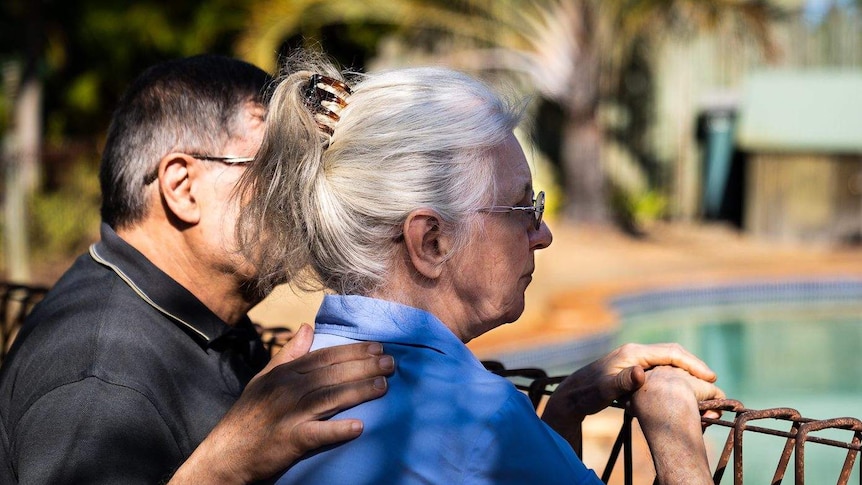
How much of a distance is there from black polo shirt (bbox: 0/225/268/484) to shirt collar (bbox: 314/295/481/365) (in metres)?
0.45

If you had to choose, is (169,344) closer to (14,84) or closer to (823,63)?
(14,84)

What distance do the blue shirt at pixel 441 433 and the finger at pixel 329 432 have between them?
0.02 metres

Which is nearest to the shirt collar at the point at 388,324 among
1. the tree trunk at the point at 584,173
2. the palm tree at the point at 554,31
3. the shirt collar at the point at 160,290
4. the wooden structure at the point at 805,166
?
the shirt collar at the point at 160,290

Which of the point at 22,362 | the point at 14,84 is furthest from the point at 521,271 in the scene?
the point at 14,84

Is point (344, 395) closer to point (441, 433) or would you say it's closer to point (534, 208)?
point (441, 433)

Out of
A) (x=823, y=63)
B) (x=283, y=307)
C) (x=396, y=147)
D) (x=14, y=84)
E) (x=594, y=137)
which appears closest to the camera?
(x=396, y=147)

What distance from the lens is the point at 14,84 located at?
37.1 feet

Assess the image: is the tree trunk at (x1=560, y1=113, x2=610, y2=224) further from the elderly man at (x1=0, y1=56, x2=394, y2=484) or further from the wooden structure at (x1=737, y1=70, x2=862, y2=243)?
the elderly man at (x1=0, y1=56, x2=394, y2=484)

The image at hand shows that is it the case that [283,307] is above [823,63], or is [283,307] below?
below

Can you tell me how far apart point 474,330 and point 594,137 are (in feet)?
37.7

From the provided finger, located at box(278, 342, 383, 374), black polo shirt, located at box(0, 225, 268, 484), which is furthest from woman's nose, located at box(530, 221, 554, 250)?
black polo shirt, located at box(0, 225, 268, 484)

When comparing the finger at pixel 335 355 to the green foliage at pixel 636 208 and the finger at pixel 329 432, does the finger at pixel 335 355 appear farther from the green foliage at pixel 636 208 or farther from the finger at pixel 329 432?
the green foliage at pixel 636 208

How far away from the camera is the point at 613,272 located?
10.9 m

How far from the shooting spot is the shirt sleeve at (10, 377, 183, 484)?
161 centimetres
